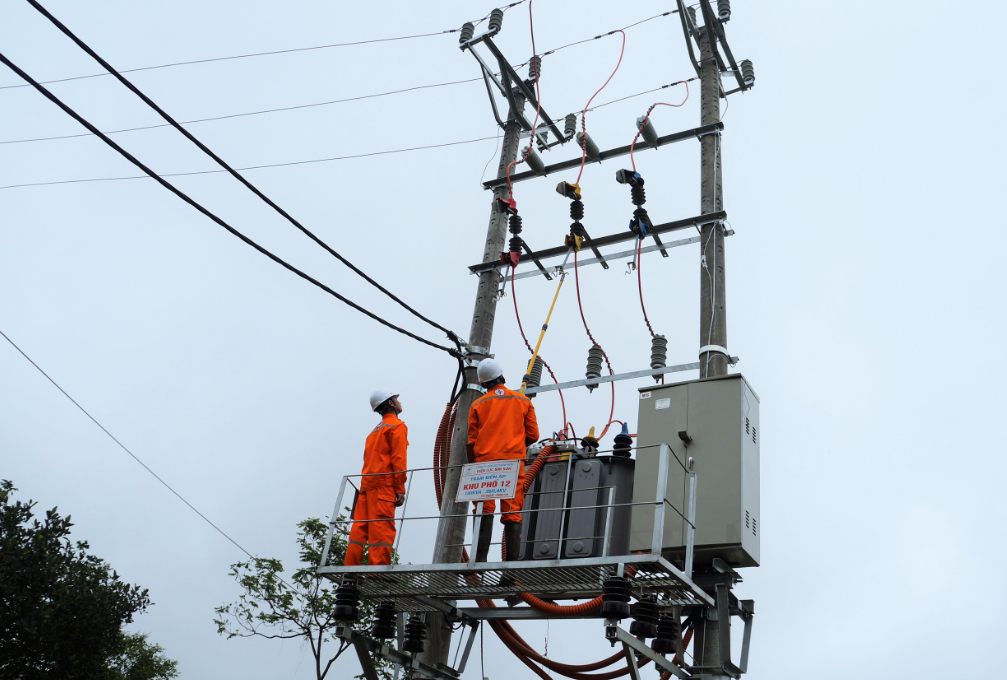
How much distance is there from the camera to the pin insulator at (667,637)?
666cm

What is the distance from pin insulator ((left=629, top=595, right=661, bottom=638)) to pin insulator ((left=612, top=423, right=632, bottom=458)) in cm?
177

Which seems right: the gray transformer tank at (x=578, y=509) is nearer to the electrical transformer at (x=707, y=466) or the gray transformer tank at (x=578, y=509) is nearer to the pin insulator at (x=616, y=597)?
the electrical transformer at (x=707, y=466)

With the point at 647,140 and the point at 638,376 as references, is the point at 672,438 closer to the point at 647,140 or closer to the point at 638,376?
the point at 638,376

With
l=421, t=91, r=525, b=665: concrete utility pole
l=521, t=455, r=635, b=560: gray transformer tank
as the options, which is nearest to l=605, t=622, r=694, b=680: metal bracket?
l=521, t=455, r=635, b=560: gray transformer tank

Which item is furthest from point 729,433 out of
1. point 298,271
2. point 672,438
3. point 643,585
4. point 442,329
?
point 298,271

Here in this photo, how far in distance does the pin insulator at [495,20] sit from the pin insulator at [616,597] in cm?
734

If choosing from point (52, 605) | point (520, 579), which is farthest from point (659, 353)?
point (52, 605)

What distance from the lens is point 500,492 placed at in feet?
22.5

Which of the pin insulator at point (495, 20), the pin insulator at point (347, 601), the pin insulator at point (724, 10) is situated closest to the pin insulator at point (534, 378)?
the pin insulator at point (347, 601)

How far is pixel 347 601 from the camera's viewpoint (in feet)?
24.3

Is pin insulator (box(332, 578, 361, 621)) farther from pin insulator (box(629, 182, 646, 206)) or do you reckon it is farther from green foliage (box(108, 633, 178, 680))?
green foliage (box(108, 633, 178, 680))

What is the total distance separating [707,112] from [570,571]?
5896 mm

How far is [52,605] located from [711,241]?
56.8 feet

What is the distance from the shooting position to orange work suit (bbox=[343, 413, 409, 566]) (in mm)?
7535
